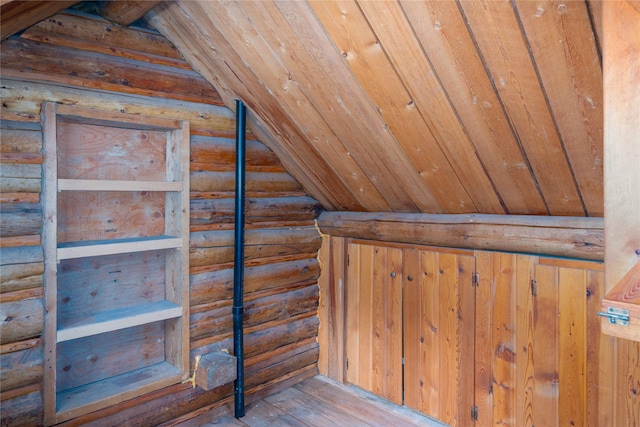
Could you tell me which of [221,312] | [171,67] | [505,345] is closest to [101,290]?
[221,312]

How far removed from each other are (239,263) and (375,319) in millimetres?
1106

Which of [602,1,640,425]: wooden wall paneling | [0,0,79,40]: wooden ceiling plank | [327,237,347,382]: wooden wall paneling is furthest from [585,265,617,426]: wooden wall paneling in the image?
[0,0,79,40]: wooden ceiling plank

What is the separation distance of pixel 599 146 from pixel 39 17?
2623mm

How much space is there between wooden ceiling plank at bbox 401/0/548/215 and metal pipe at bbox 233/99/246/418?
4.89 ft

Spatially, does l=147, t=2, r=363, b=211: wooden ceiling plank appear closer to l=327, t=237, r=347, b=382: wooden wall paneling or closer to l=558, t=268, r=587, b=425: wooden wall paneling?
l=327, t=237, r=347, b=382: wooden wall paneling

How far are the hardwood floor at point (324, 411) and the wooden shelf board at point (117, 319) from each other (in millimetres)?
857

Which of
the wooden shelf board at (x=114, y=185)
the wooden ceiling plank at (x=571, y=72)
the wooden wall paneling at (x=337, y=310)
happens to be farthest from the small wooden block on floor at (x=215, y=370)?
the wooden ceiling plank at (x=571, y=72)

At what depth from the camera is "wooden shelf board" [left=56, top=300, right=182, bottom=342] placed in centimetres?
235

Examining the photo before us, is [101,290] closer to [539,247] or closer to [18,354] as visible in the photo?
[18,354]

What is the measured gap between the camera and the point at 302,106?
8.50ft

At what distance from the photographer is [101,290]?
8.66 ft

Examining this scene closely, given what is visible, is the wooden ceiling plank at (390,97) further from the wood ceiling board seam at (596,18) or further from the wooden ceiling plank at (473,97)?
the wood ceiling board seam at (596,18)

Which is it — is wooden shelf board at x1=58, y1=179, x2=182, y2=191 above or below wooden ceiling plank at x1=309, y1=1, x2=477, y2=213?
below

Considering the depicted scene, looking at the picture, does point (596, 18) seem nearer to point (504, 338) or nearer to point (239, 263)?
point (504, 338)
